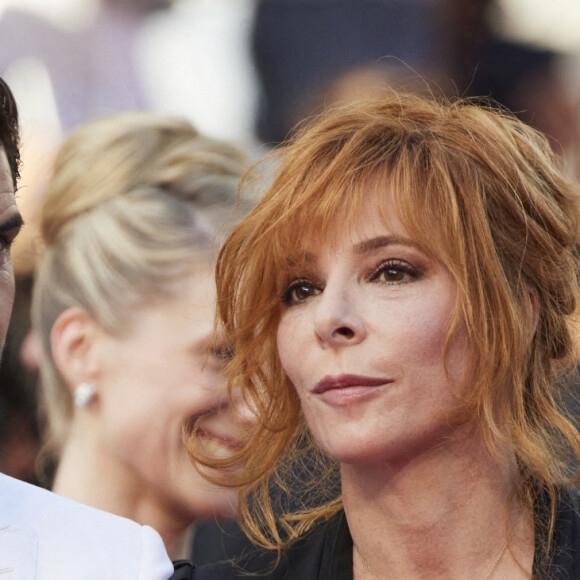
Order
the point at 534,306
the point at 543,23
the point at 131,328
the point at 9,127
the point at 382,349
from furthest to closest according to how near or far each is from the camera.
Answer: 1. the point at 543,23
2. the point at 131,328
3. the point at 9,127
4. the point at 534,306
5. the point at 382,349

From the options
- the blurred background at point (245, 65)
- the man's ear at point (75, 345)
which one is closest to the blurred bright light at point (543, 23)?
the blurred background at point (245, 65)

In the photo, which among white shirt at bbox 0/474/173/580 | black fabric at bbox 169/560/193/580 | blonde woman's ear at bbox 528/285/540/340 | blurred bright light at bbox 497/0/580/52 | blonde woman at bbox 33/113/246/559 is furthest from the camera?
blurred bright light at bbox 497/0/580/52

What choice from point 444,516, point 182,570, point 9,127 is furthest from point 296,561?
point 9,127

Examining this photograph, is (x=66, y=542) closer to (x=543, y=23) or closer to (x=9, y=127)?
(x=9, y=127)

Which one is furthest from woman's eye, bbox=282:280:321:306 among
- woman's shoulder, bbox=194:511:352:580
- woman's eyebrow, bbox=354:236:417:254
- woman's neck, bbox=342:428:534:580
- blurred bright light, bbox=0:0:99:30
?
blurred bright light, bbox=0:0:99:30

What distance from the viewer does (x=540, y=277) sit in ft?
5.53

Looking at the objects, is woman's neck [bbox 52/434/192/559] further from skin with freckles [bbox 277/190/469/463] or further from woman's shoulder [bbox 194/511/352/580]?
skin with freckles [bbox 277/190/469/463]

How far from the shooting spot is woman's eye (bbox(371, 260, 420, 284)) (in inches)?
62.7

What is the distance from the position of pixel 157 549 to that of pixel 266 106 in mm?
1063

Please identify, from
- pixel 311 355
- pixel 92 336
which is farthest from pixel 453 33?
pixel 92 336

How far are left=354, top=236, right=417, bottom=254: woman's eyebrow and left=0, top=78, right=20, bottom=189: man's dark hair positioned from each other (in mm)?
727

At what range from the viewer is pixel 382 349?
155 cm

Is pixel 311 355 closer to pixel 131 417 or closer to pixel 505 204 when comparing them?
pixel 505 204

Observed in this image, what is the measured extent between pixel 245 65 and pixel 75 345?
770mm
